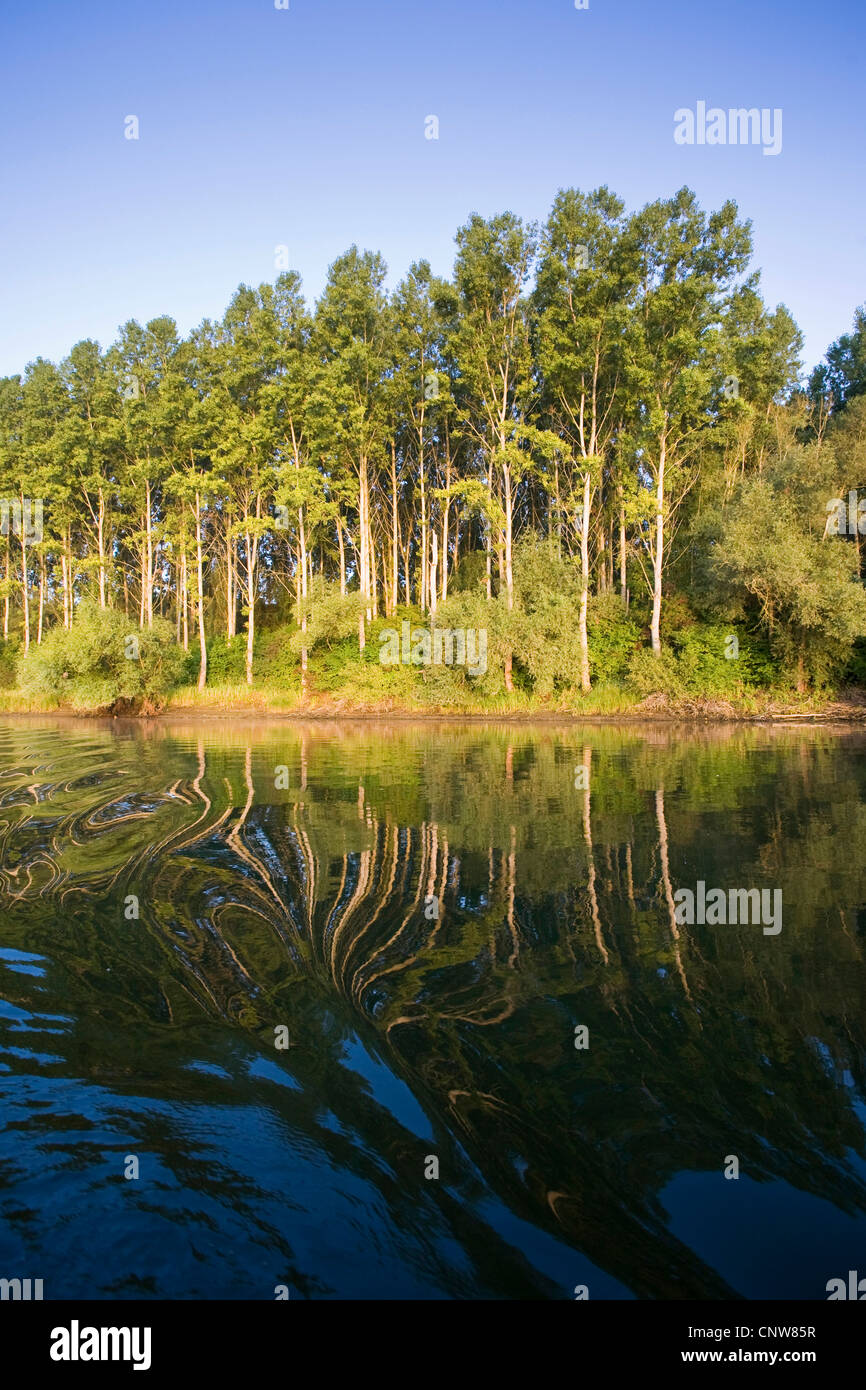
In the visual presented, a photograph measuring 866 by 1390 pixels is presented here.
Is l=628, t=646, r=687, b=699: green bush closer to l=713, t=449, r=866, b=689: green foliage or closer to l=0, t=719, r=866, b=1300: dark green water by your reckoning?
l=713, t=449, r=866, b=689: green foliage

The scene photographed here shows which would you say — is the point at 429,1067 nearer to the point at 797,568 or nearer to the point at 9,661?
the point at 797,568

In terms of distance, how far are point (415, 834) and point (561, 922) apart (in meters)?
4.17

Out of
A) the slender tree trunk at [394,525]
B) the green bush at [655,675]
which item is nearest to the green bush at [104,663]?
the slender tree trunk at [394,525]

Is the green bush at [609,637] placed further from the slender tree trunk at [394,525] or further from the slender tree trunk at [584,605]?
the slender tree trunk at [394,525]

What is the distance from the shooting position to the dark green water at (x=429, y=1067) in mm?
3354

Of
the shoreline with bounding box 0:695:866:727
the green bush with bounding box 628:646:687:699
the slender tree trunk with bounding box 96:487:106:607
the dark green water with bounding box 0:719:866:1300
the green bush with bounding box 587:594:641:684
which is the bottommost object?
the shoreline with bounding box 0:695:866:727

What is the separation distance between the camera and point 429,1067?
187 inches

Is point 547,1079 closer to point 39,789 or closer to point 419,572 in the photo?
point 39,789

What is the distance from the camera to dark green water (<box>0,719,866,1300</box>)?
3.35 meters

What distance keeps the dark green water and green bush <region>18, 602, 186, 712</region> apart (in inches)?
1203

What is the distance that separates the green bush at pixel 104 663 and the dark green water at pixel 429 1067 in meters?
30.6

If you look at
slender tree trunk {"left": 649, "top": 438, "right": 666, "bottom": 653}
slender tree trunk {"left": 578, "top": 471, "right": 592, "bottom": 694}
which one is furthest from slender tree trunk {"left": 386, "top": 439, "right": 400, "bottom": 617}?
slender tree trunk {"left": 649, "top": 438, "right": 666, "bottom": 653}

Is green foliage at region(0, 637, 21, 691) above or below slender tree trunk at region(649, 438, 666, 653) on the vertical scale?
below

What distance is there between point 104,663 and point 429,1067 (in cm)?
3936
